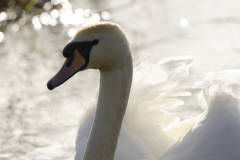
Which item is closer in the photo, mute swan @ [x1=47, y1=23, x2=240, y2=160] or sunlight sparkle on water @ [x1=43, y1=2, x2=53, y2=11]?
mute swan @ [x1=47, y1=23, x2=240, y2=160]

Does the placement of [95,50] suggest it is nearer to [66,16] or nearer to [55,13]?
[66,16]

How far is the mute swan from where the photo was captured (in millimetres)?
3754

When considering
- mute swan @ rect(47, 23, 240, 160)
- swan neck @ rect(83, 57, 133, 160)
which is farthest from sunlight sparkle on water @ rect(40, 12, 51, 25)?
swan neck @ rect(83, 57, 133, 160)

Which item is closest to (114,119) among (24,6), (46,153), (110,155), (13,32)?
(110,155)

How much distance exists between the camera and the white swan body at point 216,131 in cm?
413

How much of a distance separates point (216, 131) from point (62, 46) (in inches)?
183

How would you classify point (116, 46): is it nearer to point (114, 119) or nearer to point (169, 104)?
point (114, 119)

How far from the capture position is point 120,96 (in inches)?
153

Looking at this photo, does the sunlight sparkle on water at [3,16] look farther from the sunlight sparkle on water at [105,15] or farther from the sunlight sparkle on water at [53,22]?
the sunlight sparkle on water at [105,15]

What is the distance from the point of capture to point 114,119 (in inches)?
155

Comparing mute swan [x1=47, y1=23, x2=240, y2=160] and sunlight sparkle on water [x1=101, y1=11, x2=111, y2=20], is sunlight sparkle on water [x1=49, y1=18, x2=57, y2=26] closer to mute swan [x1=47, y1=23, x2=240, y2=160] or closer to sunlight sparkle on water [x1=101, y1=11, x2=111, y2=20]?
sunlight sparkle on water [x1=101, y1=11, x2=111, y2=20]

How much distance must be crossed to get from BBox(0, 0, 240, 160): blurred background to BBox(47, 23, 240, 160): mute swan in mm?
1211

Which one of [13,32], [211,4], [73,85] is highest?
[211,4]

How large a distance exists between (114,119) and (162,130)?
101cm
